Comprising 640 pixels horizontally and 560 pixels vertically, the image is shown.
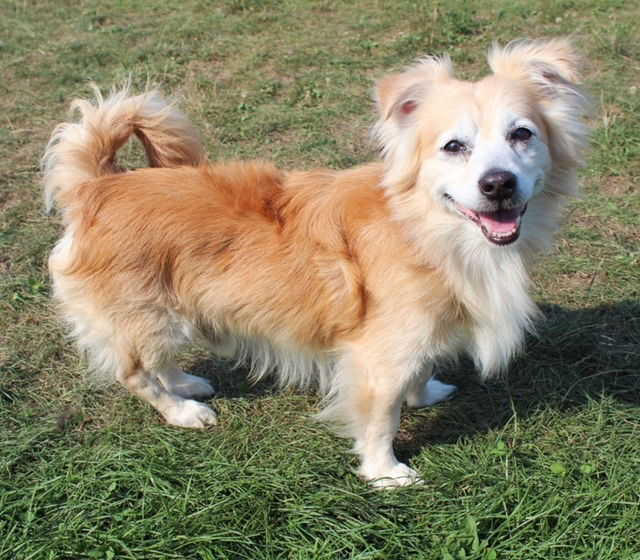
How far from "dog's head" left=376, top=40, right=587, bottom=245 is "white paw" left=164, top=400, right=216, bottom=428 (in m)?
1.64

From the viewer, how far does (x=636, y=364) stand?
363 centimetres

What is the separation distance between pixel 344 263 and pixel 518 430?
134cm

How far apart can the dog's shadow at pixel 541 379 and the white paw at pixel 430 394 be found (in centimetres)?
4

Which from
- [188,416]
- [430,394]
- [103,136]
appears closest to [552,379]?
[430,394]

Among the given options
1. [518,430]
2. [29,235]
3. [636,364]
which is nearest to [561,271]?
[636,364]

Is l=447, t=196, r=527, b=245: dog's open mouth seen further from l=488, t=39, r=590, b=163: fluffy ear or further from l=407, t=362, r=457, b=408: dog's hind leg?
l=407, t=362, r=457, b=408: dog's hind leg

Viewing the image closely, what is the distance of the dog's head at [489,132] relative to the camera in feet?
8.28

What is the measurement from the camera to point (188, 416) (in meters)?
3.42

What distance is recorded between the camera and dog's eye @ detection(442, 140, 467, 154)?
8.59 ft

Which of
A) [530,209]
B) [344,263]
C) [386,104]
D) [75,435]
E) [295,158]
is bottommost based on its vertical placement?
[75,435]

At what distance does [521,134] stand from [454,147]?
0.29 meters

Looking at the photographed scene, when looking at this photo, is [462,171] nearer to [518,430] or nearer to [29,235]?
[518,430]

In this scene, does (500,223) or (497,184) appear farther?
(500,223)

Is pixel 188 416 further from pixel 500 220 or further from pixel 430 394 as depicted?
pixel 500 220
